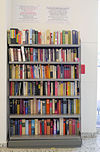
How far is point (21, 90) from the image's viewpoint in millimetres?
3250

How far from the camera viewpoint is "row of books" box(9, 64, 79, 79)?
10.5 feet

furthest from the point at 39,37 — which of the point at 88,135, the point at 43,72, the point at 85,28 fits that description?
the point at 88,135

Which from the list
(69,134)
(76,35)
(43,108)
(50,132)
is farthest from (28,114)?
(76,35)

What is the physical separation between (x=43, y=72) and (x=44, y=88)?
264mm

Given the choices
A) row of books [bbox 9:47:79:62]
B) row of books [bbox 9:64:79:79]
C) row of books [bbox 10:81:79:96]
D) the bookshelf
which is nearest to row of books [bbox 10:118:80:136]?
the bookshelf

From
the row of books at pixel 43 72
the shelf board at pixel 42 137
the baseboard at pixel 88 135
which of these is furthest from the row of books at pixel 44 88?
the baseboard at pixel 88 135

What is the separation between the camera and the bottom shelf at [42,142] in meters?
3.06

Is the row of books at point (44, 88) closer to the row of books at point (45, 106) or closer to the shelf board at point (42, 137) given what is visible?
the row of books at point (45, 106)

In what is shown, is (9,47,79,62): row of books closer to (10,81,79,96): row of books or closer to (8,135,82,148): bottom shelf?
(10,81,79,96): row of books

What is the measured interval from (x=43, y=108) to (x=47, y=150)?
25.6 inches

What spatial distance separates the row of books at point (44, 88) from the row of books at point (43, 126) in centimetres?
44

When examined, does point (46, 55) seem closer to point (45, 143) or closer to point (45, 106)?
point (45, 106)

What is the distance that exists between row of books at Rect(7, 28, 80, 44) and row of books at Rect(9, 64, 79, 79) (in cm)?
39

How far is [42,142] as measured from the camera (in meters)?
3.08
